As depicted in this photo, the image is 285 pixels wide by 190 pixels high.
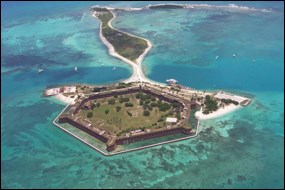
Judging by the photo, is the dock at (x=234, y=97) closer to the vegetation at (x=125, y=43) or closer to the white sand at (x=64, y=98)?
the white sand at (x=64, y=98)

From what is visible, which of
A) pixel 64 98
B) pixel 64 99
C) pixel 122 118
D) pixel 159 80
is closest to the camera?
pixel 122 118

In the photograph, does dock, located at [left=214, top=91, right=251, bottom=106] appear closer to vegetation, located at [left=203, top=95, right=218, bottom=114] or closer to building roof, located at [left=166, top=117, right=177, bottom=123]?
vegetation, located at [left=203, top=95, right=218, bottom=114]

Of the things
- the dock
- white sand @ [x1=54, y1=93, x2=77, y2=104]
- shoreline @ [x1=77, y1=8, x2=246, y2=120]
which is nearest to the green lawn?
white sand @ [x1=54, y1=93, x2=77, y2=104]

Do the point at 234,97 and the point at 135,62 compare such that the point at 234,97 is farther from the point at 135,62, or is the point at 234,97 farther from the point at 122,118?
the point at 135,62

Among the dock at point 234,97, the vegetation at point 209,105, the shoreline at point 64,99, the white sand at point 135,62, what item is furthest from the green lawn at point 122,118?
the white sand at point 135,62

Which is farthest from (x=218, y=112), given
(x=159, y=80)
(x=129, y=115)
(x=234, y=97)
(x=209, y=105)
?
(x=159, y=80)

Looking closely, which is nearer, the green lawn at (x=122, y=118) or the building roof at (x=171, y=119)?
the green lawn at (x=122, y=118)
